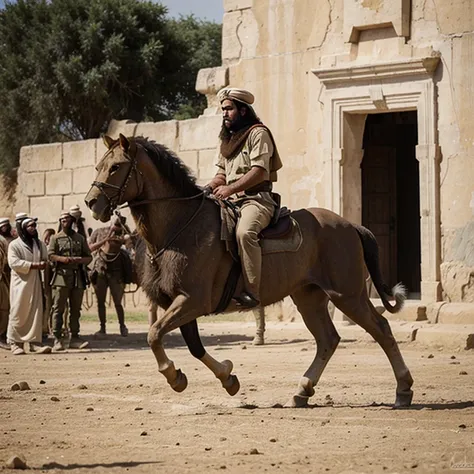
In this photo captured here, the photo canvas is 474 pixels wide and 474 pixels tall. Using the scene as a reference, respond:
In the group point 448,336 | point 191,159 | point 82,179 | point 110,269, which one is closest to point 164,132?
point 191,159

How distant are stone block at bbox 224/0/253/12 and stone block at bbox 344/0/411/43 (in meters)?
1.94

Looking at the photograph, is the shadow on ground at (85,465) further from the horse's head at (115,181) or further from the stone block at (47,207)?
the stone block at (47,207)

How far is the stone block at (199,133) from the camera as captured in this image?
62.4 ft

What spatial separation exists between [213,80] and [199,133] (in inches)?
41.9

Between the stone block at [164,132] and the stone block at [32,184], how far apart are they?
293 centimetres

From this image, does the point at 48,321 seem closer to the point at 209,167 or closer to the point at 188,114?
the point at 209,167

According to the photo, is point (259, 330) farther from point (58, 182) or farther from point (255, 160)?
point (58, 182)

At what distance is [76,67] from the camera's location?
31.2 metres

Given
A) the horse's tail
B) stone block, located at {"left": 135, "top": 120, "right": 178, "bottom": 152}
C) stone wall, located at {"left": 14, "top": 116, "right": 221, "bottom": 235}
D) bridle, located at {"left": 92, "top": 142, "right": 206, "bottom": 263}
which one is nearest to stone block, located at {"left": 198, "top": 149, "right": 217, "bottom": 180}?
stone wall, located at {"left": 14, "top": 116, "right": 221, "bottom": 235}

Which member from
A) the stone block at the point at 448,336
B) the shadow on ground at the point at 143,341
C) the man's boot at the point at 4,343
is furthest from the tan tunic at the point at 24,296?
the stone block at the point at 448,336

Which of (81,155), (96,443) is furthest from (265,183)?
(81,155)

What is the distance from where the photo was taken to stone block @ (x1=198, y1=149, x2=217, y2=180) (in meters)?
18.9

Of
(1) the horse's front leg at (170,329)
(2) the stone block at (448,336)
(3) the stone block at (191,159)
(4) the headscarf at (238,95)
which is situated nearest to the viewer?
(1) the horse's front leg at (170,329)

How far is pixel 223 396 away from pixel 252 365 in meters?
2.67
